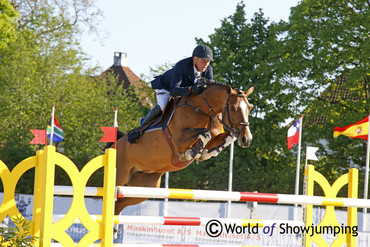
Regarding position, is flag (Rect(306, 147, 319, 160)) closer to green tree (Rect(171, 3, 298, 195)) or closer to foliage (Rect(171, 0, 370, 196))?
foliage (Rect(171, 0, 370, 196))

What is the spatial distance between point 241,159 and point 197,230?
505 inches

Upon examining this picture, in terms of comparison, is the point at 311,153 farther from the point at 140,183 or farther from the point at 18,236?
the point at 18,236

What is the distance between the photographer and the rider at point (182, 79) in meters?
6.29

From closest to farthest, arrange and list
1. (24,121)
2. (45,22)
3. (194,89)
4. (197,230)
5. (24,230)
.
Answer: (24,230) → (194,89) → (197,230) → (24,121) → (45,22)

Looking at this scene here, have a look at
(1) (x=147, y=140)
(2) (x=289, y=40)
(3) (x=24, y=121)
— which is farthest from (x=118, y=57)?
(1) (x=147, y=140)

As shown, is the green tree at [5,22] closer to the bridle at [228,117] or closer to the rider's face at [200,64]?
the rider's face at [200,64]

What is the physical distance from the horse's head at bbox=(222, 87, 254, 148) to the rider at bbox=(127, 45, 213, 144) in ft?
1.49

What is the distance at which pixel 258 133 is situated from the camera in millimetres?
25312

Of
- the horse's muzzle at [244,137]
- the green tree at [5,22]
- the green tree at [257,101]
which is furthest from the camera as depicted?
the green tree at [257,101]

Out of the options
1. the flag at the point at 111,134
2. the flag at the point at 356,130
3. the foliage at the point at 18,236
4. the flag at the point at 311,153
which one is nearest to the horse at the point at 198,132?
the flag at the point at 111,134

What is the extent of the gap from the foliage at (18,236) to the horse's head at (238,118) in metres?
2.54

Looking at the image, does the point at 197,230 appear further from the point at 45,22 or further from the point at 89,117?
the point at 45,22

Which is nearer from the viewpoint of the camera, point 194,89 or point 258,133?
point 194,89

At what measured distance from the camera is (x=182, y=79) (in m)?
6.54
